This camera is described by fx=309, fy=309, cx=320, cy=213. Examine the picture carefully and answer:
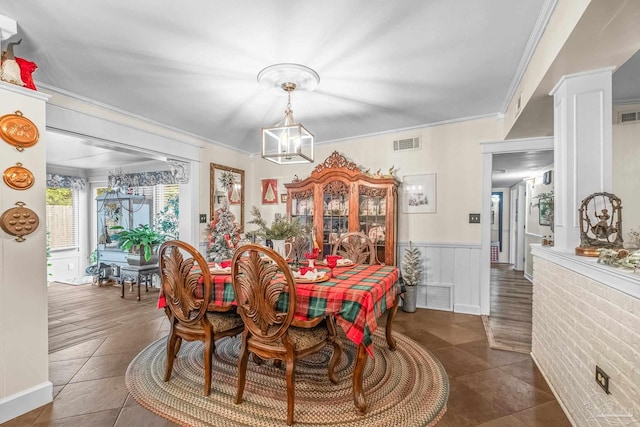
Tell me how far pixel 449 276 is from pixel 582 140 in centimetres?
224

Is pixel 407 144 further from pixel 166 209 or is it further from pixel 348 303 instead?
pixel 166 209

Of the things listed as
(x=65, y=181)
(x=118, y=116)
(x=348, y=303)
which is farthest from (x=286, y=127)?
(x=65, y=181)

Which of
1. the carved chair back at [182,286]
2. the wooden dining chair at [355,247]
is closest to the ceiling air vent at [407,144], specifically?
the wooden dining chair at [355,247]

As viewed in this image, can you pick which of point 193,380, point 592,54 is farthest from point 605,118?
point 193,380

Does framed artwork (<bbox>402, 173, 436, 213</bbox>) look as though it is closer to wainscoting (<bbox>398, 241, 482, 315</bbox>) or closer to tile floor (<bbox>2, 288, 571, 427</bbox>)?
wainscoting (<bbox>398, 241, 482, 315</bbox>)

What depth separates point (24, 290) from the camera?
187 centimetres

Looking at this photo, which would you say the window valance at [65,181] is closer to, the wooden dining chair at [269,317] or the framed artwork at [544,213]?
the wooden dining chair at [269,317]

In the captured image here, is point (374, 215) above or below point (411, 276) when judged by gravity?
above

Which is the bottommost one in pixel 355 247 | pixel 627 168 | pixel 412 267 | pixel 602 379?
pixel 602 379

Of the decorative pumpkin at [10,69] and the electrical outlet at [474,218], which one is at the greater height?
the decorative pumpkin at [10,69]

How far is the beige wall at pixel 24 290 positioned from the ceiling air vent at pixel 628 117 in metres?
4.55

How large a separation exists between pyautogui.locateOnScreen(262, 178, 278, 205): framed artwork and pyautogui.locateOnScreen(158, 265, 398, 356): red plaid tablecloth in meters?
2.90

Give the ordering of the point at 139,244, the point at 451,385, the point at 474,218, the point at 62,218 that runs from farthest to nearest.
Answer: the point at 62,218, the point at 139,244, the point at 474,218, the point at 451,385

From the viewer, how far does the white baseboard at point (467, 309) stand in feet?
12.0
